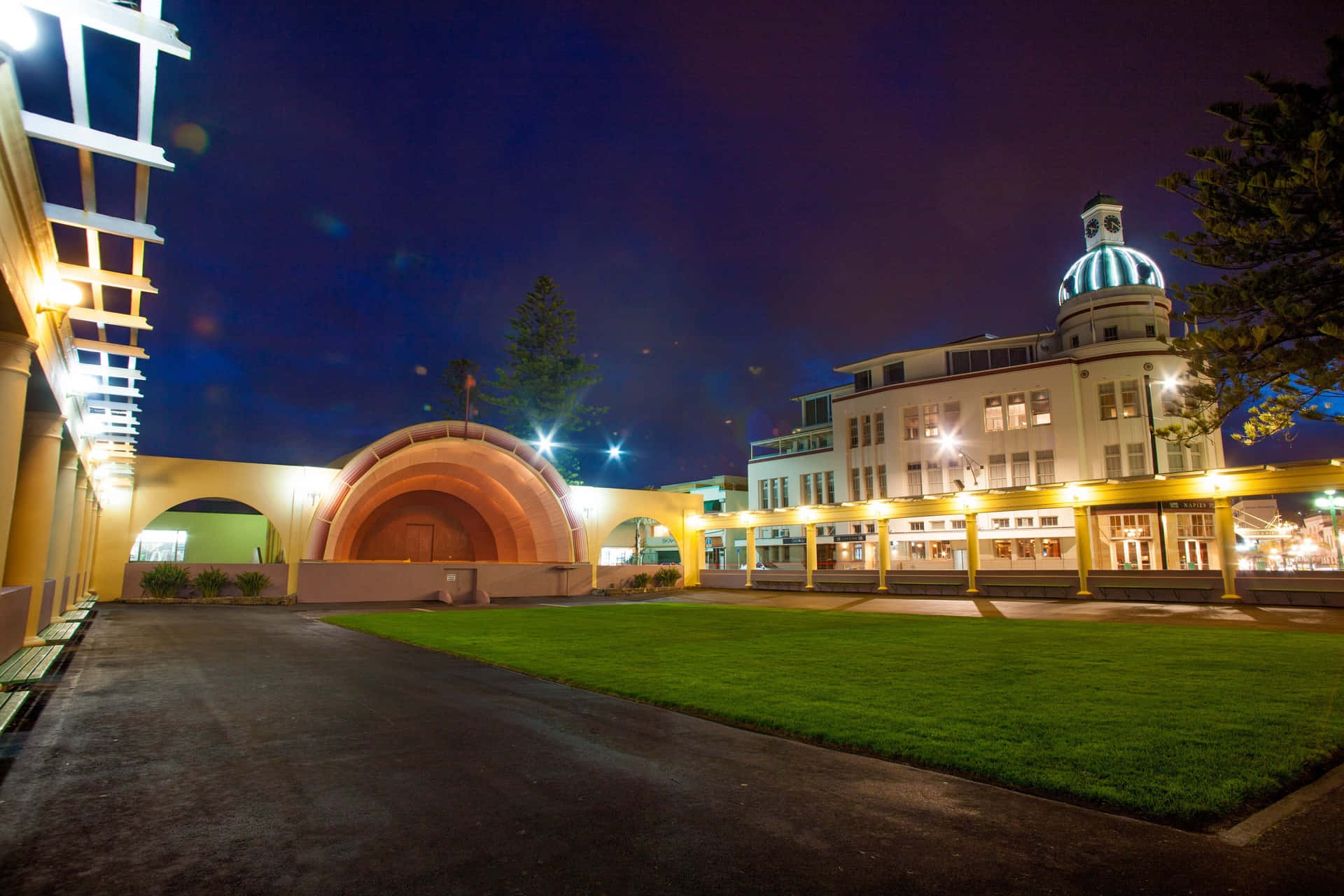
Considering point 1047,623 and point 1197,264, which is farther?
point 1047,623

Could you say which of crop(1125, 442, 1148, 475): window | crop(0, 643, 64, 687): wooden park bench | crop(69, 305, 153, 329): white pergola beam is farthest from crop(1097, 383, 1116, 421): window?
crop(0, 643, 64, 687): wooden park bench

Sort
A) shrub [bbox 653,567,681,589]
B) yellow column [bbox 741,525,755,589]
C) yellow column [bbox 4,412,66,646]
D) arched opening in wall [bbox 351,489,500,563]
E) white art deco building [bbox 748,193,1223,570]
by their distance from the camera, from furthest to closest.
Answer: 1. white art deco building [bbox 748,193,1223,570]
2. yellow column [bbox 741,525,755,589]
3. shrub [bbox 653,567,681,589]
4. arched opening in wall [bbox 351,489,500,563]
5. yellow column [bbox 4,412,66,646]

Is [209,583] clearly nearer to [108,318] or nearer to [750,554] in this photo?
[108,318]

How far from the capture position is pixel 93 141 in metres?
6.17

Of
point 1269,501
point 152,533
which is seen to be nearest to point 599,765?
point 152,533

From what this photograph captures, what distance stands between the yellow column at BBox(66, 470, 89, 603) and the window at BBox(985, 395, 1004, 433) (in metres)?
45.6

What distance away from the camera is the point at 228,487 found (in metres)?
27.0

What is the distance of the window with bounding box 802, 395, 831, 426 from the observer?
197 ft

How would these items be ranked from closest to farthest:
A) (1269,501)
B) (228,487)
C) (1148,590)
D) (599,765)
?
(599,765)
(1148,590)
(228,487)
(1269,501)

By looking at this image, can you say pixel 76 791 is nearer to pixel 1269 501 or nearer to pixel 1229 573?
pixel 1229 573

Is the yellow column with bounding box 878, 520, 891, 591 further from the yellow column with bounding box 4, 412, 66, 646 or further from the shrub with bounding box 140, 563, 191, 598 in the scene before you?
the yellow column with bounding box 4, 412, 66, 646

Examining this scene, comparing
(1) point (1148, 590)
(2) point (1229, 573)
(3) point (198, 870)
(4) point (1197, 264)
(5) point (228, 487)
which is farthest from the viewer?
(5) point (228, 487)

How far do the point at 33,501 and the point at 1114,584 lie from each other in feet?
102

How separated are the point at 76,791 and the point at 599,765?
11.5 feet
